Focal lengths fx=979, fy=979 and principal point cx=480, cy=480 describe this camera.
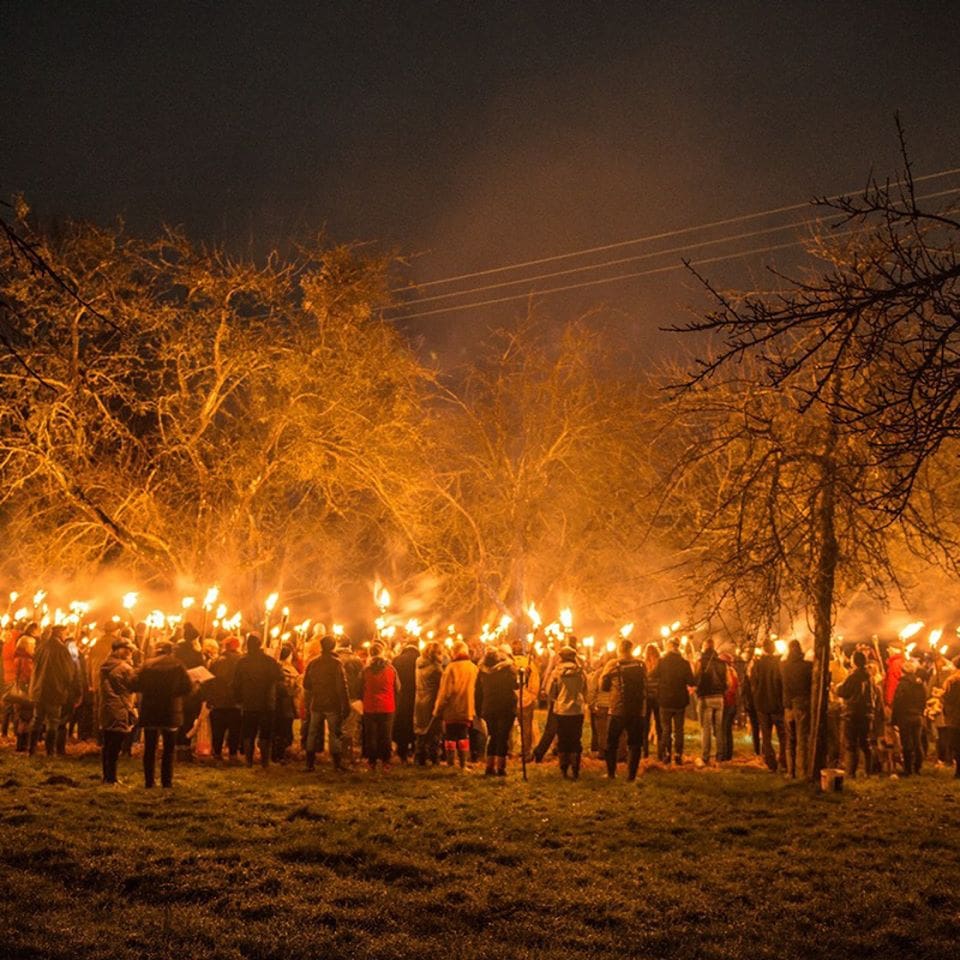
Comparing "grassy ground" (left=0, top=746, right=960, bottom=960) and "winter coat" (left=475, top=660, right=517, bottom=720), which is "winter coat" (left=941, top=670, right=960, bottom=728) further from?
"winter coat" (left=475, top=660, right=517, bottom=720)

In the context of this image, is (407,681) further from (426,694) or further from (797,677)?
(797,677)

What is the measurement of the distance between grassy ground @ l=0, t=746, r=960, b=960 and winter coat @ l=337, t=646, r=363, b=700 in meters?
2.54

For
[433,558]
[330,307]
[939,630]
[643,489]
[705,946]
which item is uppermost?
[330,307]

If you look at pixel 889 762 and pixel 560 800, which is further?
pixel 889 762

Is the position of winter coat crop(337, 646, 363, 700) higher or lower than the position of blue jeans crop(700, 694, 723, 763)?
higher

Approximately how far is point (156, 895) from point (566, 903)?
292 centimetres

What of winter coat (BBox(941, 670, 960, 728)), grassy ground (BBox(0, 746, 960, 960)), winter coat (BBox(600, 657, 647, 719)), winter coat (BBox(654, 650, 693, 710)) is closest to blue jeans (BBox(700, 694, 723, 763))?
winter coat (BBox(654, 650, 693, 710))

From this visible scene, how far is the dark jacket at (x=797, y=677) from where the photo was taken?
1342 centimetres

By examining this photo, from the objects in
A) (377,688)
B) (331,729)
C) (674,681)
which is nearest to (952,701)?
(674,681)

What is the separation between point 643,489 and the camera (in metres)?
28.6

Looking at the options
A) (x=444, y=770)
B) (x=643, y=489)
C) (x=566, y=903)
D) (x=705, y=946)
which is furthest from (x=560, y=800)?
(x=643, y=489)

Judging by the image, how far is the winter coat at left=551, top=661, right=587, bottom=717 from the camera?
13.2 metres

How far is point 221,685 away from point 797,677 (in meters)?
8.11

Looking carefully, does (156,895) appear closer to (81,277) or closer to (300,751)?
(300,751)
